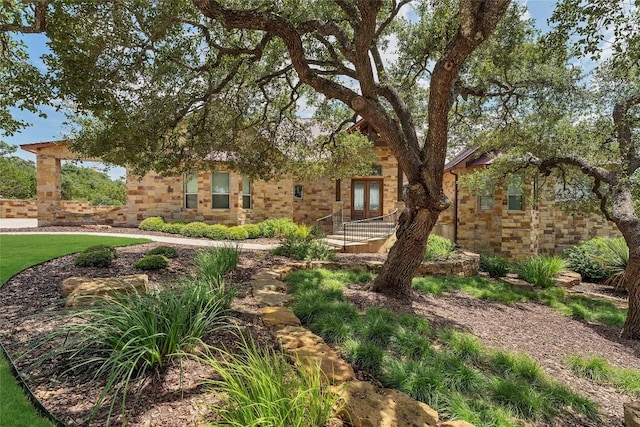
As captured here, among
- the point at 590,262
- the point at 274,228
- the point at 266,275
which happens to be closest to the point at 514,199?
the point at 590,262

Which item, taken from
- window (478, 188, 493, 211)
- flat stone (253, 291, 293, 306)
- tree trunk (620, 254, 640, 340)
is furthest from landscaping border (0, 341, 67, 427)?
window (478, 188, 493, 211)

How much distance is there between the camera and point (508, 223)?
42.8 feet

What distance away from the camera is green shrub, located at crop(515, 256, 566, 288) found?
8.89 m

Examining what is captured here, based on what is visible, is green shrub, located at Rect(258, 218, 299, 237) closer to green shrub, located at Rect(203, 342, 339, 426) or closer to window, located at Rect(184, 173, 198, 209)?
window, located at Rect(184, 173, 198, 209)

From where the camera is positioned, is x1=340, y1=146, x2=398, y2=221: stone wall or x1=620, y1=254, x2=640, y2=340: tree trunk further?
x1=340, y1=146, x2=398, y2=221: stone wall

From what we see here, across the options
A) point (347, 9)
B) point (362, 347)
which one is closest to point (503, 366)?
point (362, 347)

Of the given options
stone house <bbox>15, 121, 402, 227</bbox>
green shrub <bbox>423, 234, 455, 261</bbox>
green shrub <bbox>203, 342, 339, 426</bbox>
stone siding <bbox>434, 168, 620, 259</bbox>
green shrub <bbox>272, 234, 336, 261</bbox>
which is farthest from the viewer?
stone house <bbox>15, 121, 402, 227</bbox>

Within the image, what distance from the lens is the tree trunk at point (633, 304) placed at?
5.86 m

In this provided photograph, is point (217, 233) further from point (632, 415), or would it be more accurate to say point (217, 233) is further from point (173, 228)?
point (632, 415)

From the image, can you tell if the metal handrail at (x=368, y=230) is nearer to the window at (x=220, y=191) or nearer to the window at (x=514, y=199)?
the window at (x=514, y=199)

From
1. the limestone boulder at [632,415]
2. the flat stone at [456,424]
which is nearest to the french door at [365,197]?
the limestone boulder at [632,415]

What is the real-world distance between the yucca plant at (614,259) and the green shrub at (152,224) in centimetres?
1627

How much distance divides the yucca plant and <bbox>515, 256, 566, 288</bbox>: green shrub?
1.95m

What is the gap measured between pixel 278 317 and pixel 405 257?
2827mm
